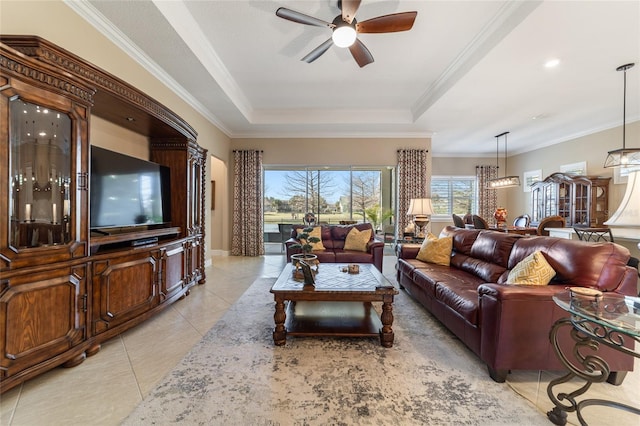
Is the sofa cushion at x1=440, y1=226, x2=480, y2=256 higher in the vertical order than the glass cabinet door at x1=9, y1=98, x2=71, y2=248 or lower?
lower

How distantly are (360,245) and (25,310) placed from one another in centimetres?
402

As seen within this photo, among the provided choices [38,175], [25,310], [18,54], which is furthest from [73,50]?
[25,310]

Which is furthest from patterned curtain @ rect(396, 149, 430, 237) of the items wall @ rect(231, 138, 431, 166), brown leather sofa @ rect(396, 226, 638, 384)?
brown leather sofa @ rect(396, 226, 638, 384)

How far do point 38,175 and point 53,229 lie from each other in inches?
14.8

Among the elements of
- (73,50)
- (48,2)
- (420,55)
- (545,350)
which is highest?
(420,55)

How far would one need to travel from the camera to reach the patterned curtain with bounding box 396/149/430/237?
21.4 feet

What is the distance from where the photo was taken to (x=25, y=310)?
1.70 metres

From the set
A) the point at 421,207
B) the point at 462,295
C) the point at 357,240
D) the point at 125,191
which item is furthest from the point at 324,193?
the point at 462,295

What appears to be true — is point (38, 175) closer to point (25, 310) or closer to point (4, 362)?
point (25, 310)

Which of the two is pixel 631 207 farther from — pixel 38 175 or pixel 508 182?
pixel 38 175

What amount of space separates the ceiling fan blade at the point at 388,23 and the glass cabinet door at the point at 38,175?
8.50 feet

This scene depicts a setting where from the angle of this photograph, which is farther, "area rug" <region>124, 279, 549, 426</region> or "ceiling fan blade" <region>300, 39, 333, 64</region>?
"ceiling fan blade" <region>300, 39, 333, 64</region>

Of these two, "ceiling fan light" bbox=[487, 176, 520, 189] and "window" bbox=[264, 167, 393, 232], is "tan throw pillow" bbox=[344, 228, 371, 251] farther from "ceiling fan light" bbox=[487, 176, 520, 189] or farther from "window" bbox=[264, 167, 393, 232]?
"ceiling fan light" bbox=[487, 176, 520, 189]

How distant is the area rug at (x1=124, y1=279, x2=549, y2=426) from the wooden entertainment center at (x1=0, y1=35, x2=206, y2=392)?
80 centimetres
